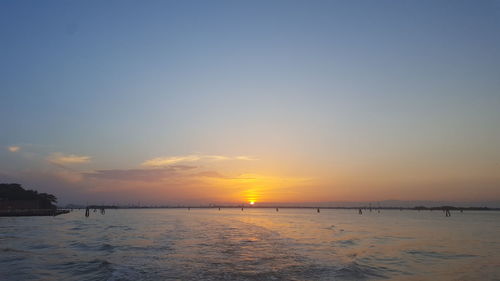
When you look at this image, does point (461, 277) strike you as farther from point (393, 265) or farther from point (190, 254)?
point (190, 254)

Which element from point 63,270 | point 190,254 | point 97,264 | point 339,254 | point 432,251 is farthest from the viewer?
point 432,251

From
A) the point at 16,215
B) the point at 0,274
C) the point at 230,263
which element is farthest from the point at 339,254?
the point at 16,215

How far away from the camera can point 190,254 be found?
25484mm


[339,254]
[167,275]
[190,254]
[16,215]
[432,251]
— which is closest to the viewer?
[167,275]

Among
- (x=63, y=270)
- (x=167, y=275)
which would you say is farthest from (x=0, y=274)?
(x=167, y=275)

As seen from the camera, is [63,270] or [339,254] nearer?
[63,270]

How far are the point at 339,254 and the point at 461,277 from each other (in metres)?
9.43

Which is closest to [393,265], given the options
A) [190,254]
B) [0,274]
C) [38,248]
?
[190,254]

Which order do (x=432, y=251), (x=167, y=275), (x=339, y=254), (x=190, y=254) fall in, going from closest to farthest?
(x=167, y=275)
(x=190, y=254)
(x=339, y=254)
(x=432, y=251)

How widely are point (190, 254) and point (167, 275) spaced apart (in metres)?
7.33

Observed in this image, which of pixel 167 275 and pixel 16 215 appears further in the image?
pixel 16 215

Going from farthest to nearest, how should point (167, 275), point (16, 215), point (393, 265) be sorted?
point (16, 215), point (393, 265), point (167, 275)

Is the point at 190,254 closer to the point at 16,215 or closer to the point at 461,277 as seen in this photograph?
the point at 461,277

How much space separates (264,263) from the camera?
22.3 meters
